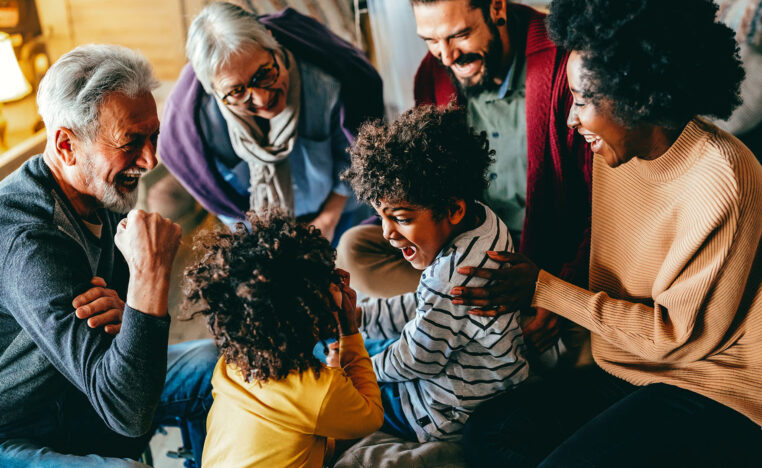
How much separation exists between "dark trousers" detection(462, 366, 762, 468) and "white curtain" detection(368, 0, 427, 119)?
1.47 m

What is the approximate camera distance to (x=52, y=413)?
1.29m

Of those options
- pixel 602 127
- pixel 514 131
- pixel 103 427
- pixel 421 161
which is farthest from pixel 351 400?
pixel 514 131

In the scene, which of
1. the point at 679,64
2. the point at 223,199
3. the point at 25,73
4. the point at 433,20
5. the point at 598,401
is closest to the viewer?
the point at 679,64

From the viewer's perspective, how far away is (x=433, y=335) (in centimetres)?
128

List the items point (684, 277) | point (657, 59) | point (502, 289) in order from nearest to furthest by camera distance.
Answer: point (657, 59) < point (684, 277) < point (502, 289)

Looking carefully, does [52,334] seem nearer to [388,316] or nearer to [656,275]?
[388,316]

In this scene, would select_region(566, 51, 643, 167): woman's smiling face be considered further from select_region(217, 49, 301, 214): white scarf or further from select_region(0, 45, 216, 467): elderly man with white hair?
select_region(217, 49, 301, 214): white scarf

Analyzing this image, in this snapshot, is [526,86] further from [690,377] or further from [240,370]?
[240,370]

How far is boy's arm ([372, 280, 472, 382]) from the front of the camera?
1.27 m

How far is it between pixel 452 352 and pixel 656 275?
0.49 m

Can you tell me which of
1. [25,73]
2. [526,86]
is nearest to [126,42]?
[25,73]

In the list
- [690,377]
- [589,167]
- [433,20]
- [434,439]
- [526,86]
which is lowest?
[434,439]

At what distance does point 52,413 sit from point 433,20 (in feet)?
4.38

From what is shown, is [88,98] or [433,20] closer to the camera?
[88,98]
